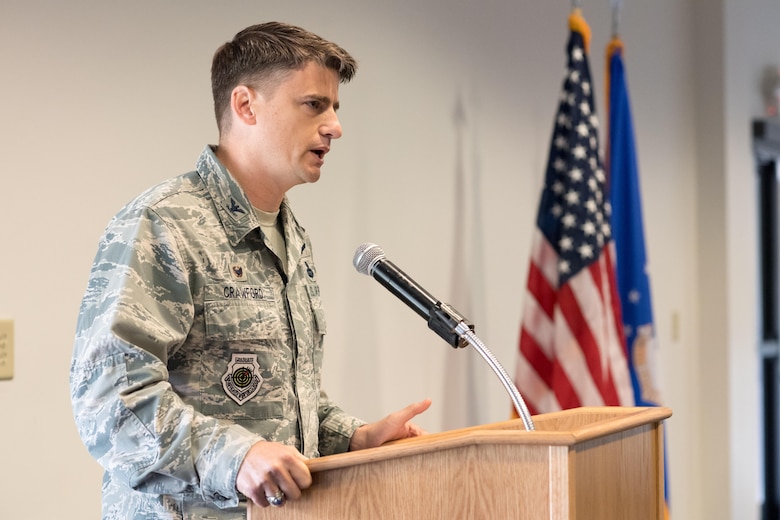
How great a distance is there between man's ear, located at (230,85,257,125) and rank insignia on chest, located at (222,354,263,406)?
16.8 inches

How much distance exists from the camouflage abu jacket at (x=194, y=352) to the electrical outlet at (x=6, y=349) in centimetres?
60

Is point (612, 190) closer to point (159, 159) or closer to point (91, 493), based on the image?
point (159, 159)

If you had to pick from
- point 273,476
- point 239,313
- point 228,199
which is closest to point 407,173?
point 228,199

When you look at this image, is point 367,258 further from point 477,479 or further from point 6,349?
point 6,349

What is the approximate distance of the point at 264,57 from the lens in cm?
166

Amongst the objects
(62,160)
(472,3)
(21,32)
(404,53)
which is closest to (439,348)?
(404,53)

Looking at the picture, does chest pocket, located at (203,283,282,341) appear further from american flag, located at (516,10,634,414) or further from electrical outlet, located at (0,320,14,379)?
american flag, located at (516,10,634,414)

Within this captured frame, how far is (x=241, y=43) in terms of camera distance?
5.56 ft

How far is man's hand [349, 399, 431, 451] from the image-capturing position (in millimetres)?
1569

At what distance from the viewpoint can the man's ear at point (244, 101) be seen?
166cm

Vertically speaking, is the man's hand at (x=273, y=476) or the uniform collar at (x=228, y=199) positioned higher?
the uniform collar at (x=228, y=199)

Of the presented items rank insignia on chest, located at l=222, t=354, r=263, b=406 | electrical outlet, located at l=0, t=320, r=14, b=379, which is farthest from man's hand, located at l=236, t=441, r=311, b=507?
electrical outlet, located at l=0, t=320, r=14, b=379

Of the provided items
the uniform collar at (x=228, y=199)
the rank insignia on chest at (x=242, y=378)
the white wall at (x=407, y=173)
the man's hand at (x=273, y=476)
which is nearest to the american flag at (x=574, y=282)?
the white wall at (x=407, y=173)

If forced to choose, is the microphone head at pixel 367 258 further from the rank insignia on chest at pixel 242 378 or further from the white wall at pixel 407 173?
the white wall at pixel 407 173
